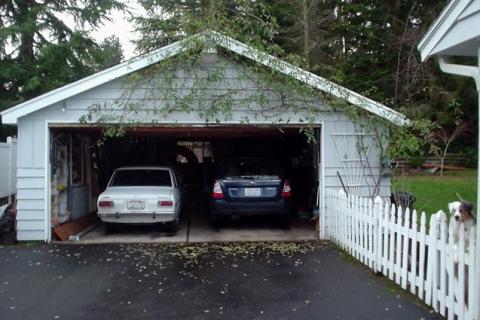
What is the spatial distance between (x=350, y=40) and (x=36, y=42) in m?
14.9

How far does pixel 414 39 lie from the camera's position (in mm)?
22656

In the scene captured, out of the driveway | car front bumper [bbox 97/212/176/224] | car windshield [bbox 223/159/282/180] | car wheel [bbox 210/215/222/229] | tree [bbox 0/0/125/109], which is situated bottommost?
the driveway

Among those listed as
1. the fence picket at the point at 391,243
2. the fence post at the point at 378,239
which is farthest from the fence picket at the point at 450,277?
the fence post at the point at 378,239

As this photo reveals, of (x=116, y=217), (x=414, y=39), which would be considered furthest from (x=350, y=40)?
(x=116, y=217)

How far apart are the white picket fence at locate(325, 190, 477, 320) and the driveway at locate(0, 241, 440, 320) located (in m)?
0.20

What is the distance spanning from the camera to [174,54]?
936 centimetres

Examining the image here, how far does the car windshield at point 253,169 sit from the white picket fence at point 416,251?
2371mm

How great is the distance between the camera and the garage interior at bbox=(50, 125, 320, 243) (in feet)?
33.4

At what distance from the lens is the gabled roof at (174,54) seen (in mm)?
9219

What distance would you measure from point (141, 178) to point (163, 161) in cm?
795

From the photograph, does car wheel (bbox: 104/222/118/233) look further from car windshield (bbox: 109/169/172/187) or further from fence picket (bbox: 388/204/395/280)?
fence picket (bbox: 388/204/395/280)

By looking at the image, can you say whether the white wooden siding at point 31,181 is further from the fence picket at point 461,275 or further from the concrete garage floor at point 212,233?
the fence picket at point 461,275

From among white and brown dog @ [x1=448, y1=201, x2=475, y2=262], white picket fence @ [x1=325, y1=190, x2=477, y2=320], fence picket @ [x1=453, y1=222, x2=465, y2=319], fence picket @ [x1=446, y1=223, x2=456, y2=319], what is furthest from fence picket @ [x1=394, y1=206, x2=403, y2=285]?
fence picket @ [x1=453, y1=222, x2=465, y2=319]

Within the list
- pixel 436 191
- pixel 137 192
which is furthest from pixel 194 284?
pixel 436 191
